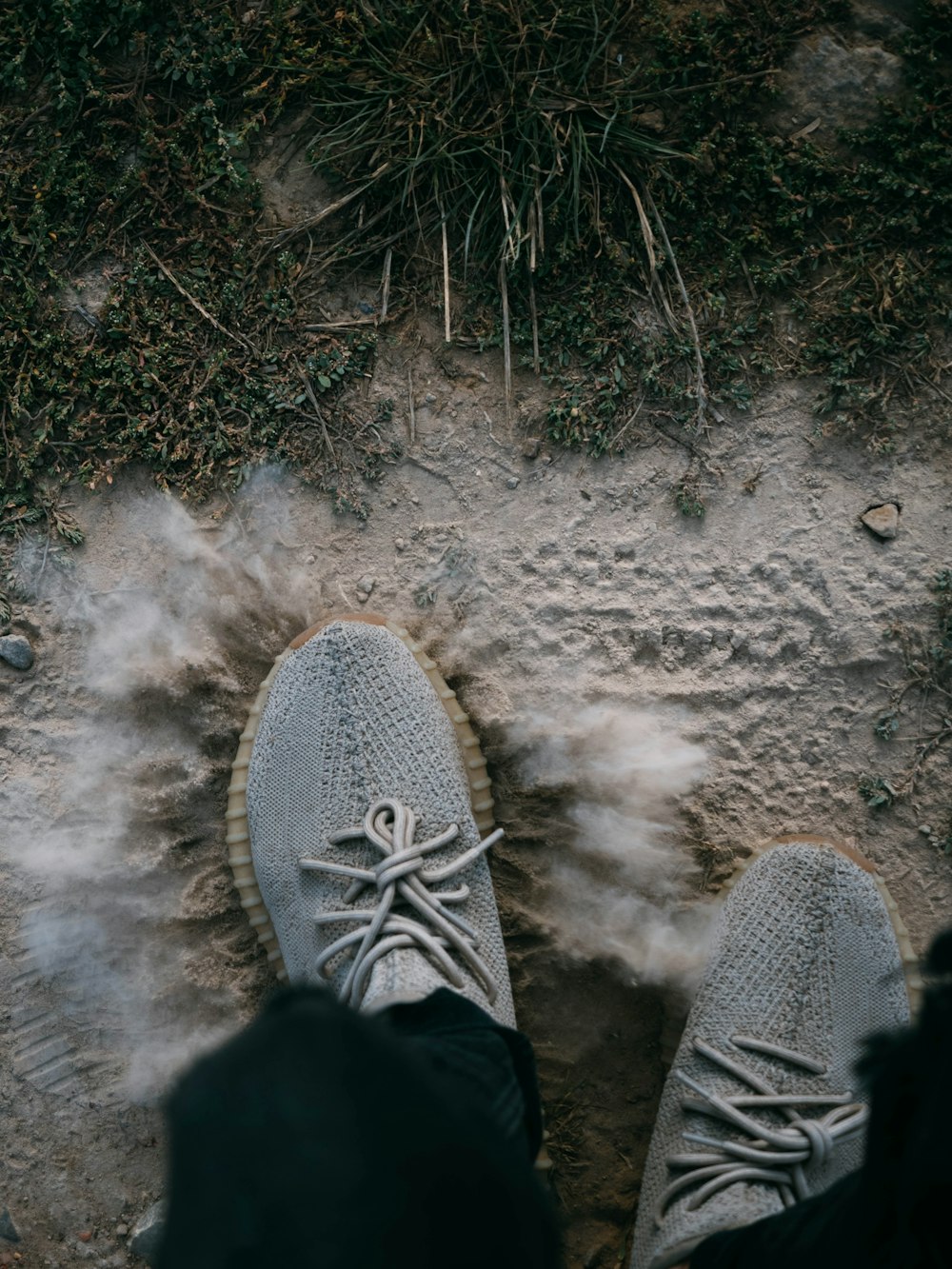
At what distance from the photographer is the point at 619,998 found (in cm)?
204

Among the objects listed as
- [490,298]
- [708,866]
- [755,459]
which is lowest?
[708,866]

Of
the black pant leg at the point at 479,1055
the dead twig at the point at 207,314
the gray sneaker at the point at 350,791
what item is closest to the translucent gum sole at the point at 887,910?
the gray sneaker at the point at 350,791

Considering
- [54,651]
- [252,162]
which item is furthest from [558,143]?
[54,651]

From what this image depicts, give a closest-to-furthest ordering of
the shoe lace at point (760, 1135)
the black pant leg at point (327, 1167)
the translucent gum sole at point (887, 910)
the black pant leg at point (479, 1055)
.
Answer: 1. the black pant leg at point (327, 1167)
2. the black pant leg at point (479, 1055)
3. the shoe lace at point (760, 1135)
4. the translucent gum sole at point (887, 910)

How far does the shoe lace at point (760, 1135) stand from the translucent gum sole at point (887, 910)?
9 cm

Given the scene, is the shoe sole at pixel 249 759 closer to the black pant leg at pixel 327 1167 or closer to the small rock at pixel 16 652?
the small rock at pixel 16 652

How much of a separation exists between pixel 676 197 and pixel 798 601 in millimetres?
880

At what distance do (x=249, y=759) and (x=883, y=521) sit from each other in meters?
1.42

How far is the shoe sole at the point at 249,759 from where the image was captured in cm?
204

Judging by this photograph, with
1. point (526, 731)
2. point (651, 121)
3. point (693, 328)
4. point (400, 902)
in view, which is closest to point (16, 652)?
point (400, 902)

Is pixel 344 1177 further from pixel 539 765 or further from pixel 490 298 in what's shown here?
pixel 490 298

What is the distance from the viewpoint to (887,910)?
197cm

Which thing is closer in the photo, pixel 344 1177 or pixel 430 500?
pixel 344 1177

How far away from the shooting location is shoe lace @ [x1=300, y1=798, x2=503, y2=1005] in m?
1.88
